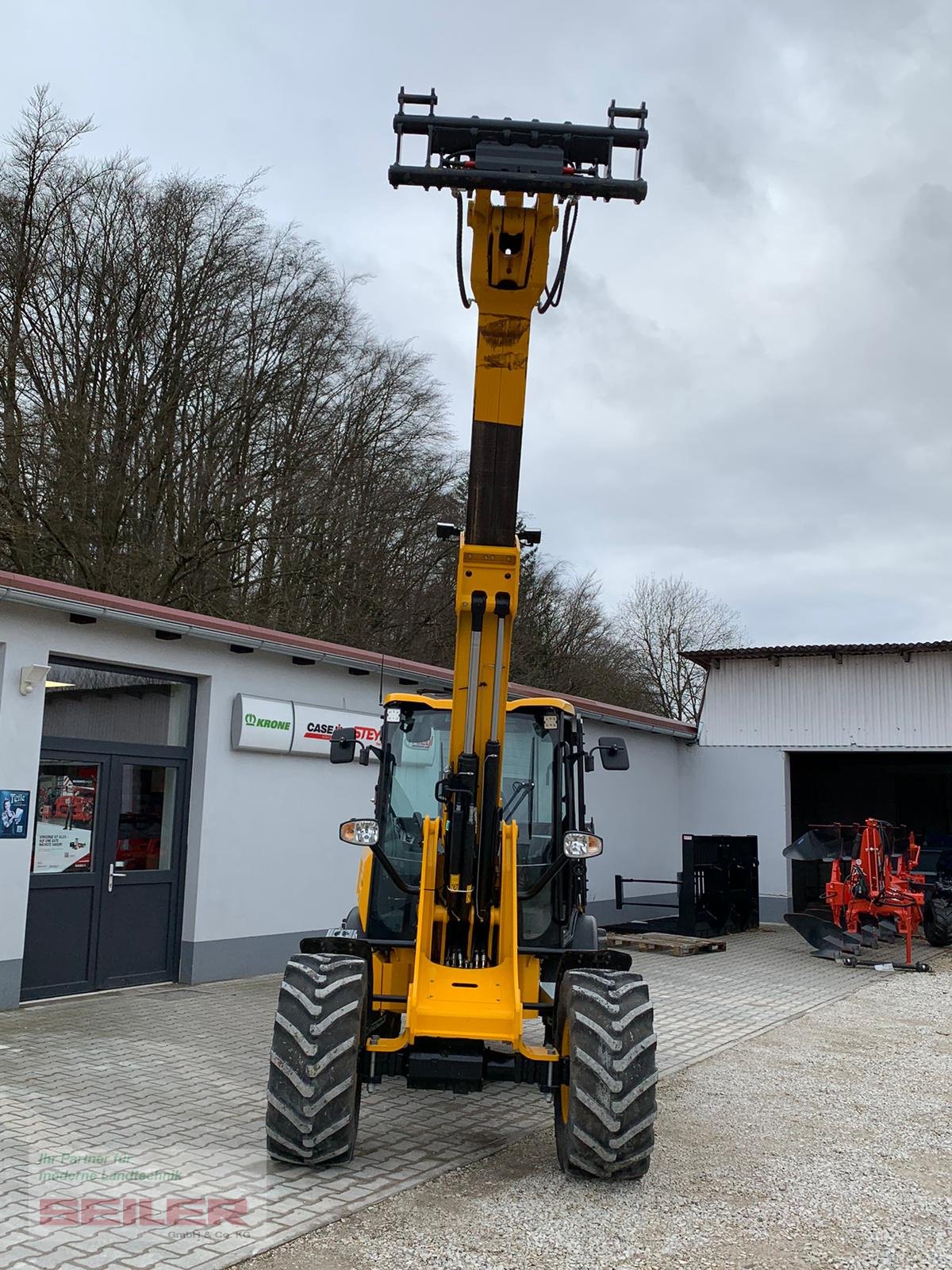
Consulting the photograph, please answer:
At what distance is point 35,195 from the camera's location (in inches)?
618

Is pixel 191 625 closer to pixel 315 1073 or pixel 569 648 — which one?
pixel 315 1073

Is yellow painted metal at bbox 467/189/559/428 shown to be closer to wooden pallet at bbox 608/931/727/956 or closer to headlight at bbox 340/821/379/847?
headlight at bbox 340/821/379/847

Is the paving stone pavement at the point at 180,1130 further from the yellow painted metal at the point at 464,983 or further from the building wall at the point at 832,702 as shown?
the building wall at the point at 832,702

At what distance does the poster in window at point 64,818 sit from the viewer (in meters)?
8.88

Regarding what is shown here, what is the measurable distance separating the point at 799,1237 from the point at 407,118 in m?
4.98

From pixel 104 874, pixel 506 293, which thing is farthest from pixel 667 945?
pixel 506 293

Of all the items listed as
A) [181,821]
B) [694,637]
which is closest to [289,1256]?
[181,821]

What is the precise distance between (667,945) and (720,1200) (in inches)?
364

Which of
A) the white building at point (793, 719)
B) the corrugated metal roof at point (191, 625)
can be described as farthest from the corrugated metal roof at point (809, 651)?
the corrugated metal roof at point (191, 625)

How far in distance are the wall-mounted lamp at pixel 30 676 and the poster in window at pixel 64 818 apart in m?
0.73

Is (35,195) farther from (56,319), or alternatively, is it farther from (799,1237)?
(799,1237)

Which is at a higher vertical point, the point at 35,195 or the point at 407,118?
the point at 35,195

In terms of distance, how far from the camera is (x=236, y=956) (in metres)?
10.3

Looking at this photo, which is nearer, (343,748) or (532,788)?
(343,748)
